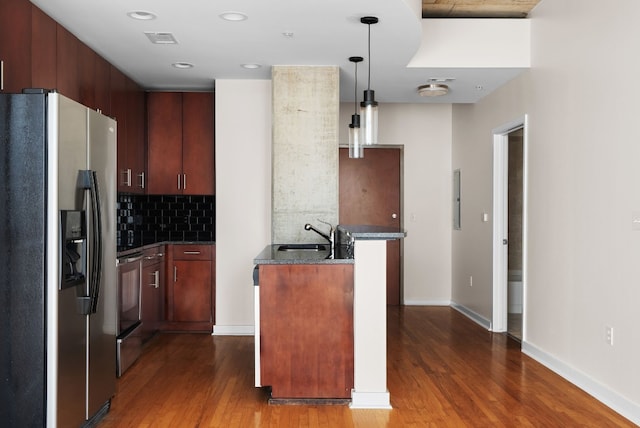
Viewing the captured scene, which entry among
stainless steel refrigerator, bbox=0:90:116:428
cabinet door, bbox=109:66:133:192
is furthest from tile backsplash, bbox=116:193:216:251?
stainless steel refrigerator, bbox=0:90:116:428

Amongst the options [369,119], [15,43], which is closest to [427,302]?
[369,119]

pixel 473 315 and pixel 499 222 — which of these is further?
pixel 473 315

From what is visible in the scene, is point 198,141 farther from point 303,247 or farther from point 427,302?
point 427,302

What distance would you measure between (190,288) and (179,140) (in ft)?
4.98

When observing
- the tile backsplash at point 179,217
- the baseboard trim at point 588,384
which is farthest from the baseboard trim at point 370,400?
the tile backsplash at point 179,217

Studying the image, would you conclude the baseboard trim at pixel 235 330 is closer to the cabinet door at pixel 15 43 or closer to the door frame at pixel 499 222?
the door frame at pixel 499 222

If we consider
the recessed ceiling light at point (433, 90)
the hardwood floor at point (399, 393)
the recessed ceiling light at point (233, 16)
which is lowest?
the hardwood floor at point (399, 393)

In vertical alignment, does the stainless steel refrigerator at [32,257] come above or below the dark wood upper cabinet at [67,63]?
below

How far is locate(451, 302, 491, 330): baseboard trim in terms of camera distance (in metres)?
6.25

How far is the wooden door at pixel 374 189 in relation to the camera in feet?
25.3

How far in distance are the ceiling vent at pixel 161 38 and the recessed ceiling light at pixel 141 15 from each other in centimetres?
34

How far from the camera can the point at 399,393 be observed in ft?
13.2

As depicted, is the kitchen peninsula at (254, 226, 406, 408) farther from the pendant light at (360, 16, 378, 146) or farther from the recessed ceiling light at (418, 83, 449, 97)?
the recessed ceiling light at (418, 83, 449, 97)

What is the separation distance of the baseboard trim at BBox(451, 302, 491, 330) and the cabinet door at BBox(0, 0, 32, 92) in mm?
4750
